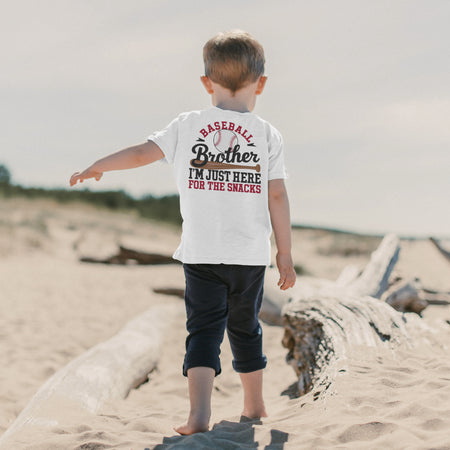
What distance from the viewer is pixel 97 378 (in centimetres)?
419

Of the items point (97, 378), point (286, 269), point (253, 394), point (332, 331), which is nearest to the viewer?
point (286, 269)

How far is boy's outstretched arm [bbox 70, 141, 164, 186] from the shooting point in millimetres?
2686

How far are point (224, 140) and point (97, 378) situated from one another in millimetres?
2449

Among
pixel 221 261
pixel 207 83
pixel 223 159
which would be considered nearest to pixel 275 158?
pixel 223 159

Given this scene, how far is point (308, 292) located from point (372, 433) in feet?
12.7

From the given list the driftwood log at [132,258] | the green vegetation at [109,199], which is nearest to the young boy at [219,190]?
the driftwood log at [132,258]

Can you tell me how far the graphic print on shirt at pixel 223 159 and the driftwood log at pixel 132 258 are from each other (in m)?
10.4

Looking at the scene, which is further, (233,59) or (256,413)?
(256,413)

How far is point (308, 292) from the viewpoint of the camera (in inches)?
248

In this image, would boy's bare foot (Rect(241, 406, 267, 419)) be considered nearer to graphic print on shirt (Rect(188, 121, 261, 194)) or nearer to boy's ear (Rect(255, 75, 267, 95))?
graphic print on shirt (Rect(188, 121, 261, 194))

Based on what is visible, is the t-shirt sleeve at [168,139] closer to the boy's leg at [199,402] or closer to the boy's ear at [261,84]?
the boy's ear at [261,84]

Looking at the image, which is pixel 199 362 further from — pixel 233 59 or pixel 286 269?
pixel 233 59

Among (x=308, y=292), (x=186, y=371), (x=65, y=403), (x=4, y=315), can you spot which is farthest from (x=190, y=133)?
(x=4, y=315)

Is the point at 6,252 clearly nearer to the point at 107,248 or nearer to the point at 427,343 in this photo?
the point at 107,248
